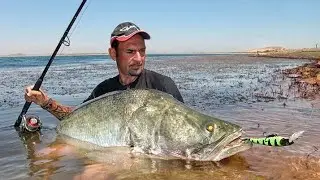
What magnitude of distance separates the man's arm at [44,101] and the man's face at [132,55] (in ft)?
5.45

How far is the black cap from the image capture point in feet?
19.1

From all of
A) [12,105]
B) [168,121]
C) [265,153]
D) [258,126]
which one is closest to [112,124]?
[168,121]

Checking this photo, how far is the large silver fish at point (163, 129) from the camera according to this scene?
4914 mm

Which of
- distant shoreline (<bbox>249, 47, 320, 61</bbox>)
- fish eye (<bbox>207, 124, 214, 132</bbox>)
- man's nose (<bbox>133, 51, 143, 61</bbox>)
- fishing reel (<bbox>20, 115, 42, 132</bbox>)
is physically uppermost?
man's nose (<bbox>133, 51, 143, 61</bbox>)

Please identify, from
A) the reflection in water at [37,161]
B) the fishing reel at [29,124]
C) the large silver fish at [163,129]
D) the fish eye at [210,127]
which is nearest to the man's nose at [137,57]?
the large silver fish at [163,129]

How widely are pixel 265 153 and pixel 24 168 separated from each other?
149 inches

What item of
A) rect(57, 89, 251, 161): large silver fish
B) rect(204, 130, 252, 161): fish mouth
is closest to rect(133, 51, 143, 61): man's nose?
rect(57, 89, 251, 161): large silver fish

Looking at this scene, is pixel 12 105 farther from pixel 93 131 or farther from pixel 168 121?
pixel 168 121

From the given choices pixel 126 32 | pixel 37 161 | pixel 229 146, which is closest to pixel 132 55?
pixel 126 32

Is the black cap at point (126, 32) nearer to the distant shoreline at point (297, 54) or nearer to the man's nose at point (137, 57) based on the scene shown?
the man's nose at point (137, 57)

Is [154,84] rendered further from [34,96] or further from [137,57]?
[34,96]

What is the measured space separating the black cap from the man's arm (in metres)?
1.70

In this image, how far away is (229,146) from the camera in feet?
16.1

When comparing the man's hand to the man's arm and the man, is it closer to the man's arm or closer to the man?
the man's arm
